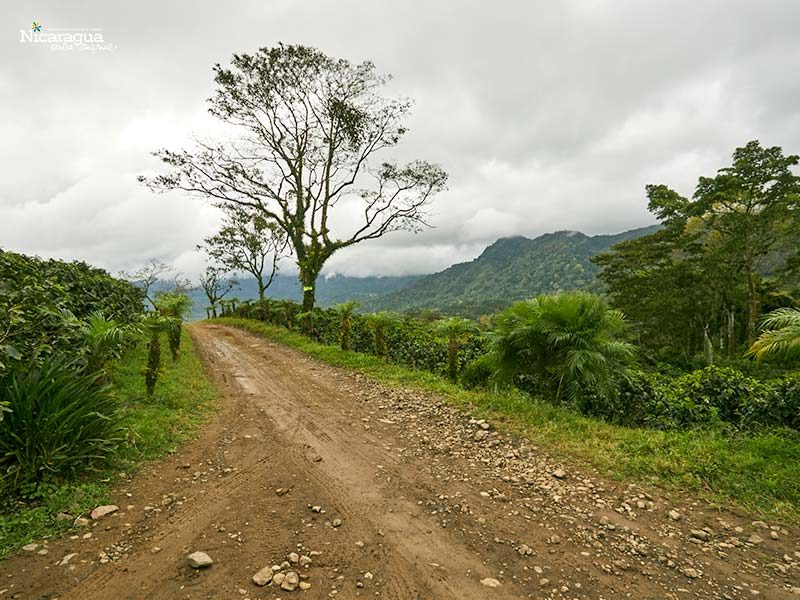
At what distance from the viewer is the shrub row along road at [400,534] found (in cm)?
276

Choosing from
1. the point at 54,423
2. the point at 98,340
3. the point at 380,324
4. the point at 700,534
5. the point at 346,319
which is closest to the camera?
the point at 700,534

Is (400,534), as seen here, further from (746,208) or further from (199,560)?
(746,208)

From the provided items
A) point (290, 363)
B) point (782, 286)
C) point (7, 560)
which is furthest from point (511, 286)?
point (7, 560)

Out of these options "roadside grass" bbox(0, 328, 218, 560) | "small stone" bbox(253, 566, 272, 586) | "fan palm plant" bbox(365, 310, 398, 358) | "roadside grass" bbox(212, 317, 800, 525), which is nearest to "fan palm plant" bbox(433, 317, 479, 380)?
"roadside grass" bbox(212, 317, 800, 525)

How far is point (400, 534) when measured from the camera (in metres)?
3.38

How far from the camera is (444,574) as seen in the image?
2908mm

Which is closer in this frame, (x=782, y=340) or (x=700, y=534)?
(x=700, y=534)

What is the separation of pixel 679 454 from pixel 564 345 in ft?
7.40

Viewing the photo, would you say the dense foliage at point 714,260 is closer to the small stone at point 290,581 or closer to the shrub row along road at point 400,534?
the shrub row along road at point 400,534

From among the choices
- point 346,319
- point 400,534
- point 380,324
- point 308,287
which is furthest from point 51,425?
point 308,287

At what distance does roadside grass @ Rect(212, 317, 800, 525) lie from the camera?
382 centimetres

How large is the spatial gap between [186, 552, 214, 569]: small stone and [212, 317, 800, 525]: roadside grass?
12.8 feet

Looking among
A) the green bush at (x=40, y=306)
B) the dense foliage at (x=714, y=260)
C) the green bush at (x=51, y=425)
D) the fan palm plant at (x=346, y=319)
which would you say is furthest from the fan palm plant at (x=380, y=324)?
the dense foliage at (x=714, y=260)

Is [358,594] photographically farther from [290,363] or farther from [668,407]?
[290,363]
